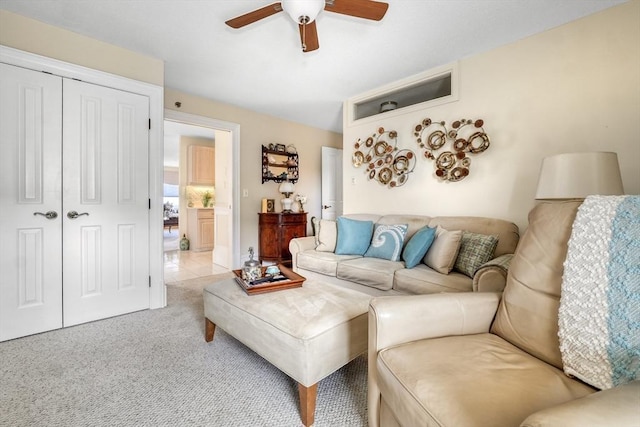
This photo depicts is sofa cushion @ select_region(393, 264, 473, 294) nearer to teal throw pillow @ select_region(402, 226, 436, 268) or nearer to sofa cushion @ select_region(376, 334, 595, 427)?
teal throw pillow @ select_region(402, 226, 436, 268)

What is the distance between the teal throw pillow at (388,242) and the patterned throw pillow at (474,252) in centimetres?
55

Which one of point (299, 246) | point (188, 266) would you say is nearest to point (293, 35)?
point (299, 246)

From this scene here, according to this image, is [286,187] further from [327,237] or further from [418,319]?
[418,319]

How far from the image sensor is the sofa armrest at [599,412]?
48 centimetres

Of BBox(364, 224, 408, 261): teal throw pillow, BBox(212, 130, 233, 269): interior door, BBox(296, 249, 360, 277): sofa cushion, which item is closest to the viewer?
BBox(364, 224, 408, 261): teal throw pillow

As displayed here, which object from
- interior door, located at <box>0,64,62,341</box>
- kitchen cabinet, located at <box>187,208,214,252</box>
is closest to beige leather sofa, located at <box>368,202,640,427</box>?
interior door, located at <box>0,64,62,341</box>

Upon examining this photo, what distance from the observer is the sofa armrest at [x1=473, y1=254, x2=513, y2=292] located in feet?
5.24

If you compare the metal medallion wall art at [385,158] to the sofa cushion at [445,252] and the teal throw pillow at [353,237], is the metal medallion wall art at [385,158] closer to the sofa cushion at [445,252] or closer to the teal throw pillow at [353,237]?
the teal throw pillow at [353,237]

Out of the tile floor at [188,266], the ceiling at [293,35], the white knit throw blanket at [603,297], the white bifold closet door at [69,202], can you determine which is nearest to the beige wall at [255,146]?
the ceiling at [293,35]

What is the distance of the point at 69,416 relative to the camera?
1.29 m

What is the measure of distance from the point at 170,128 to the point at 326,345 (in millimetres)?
5459

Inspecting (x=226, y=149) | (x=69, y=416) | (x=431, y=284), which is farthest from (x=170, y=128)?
(x=431, y=284)

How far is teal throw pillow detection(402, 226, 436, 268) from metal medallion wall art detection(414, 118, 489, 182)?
Result: 0.83 metres

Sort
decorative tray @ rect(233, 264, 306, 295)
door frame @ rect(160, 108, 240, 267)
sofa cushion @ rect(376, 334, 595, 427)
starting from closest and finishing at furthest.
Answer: sofa cushion @ rect(376, 334, 595, 427) → decorative tray @ rect(233, 264, 306, 295) → door frame @ rect(160, 108, 240, 267)
